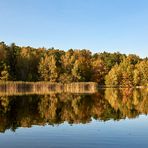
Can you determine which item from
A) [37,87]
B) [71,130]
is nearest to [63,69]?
[37,87]

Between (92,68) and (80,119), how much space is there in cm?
8800

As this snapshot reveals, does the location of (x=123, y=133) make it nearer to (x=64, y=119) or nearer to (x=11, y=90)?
(x=64, y=119)

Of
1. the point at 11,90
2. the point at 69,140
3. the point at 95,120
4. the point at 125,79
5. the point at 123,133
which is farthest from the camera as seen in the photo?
the point at 125,79

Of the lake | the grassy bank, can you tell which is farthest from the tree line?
the lake

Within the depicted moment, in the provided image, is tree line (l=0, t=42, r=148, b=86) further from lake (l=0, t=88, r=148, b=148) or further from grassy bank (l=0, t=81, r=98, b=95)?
lake (l=0, t=88, r=148, b=148)

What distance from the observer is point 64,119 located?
2962 centimetres

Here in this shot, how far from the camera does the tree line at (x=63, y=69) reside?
97.1 metres

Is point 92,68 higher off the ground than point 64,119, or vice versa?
point 92,68

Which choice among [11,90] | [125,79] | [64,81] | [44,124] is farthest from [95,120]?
[125,79]

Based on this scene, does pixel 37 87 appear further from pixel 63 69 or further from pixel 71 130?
pixel 71 130

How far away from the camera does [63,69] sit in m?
110

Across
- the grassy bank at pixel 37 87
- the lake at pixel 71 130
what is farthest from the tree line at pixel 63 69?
the lake at pixel 71 130

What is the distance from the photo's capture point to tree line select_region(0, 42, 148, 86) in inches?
3824

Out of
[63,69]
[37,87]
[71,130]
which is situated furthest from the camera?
[63,69]
